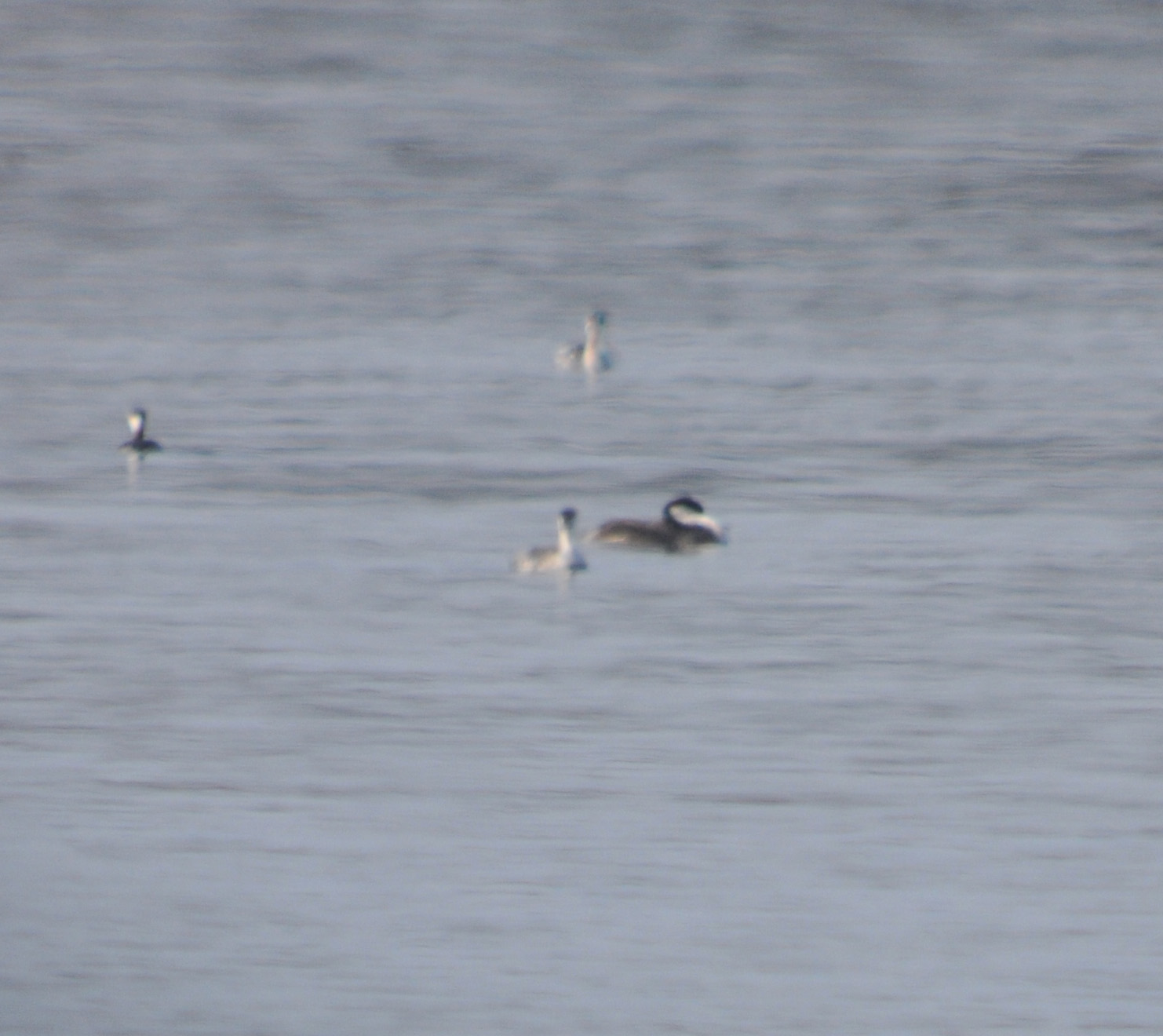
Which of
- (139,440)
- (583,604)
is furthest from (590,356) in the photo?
(583,604)

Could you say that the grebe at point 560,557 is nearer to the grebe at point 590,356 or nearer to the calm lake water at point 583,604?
the calm lake water at point 583,604

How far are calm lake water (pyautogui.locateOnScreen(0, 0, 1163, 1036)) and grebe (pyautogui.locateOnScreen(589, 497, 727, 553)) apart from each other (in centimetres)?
18

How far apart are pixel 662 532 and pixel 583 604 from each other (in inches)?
74.2

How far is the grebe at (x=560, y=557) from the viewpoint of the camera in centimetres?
1589

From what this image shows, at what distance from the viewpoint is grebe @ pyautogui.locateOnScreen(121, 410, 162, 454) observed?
68.2ft

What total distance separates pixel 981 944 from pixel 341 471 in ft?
38.8

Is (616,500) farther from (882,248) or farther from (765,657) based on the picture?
(882,248)

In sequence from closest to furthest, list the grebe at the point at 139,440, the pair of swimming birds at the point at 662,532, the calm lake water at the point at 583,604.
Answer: the calm lake water at the point at 583,604
the pair of swimming birds at the point at 662,532
the grebe at the point at 139,440

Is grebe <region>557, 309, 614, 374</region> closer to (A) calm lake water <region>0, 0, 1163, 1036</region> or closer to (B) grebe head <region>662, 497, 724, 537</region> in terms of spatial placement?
(A) calm lake water <region>0, 0, 1163, 1036</region>

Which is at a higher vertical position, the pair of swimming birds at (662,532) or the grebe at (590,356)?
the grebe at (590,356)

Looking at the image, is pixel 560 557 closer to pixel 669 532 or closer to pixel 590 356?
pixel 669 532

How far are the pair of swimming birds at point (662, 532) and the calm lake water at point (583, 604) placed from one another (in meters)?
0.18

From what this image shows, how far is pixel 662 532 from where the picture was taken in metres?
17.0

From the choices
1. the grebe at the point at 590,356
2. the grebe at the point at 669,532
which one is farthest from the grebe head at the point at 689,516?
the grebe at the point at 590,356
